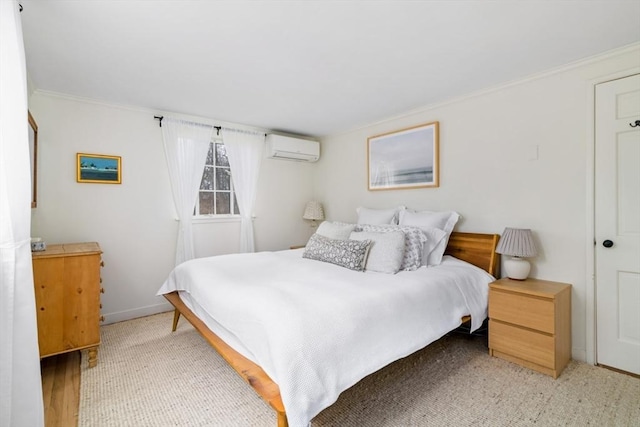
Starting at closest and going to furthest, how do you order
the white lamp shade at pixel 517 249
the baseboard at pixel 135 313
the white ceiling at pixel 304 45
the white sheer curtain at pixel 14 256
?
the white sheer curtain at pixel 14 256, the white ceiling at pixel 304 45, the white lamp shade at pixel 517 249, the baseboard at pixel 135 313

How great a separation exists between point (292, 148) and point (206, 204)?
1.40 meters

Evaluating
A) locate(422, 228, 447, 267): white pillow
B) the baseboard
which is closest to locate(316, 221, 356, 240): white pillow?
locate(422, 228, 447, 267): white pillow

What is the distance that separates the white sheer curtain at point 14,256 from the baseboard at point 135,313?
6.62 feet

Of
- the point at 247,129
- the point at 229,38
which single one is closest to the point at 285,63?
the point at 229,38

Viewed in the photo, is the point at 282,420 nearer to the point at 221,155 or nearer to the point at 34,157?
the point at 34,157

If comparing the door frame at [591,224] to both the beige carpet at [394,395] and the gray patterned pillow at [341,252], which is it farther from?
the gray patterned pillow at [341,252]

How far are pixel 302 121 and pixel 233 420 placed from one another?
321 cm

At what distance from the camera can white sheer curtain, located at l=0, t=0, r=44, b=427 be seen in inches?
47.7

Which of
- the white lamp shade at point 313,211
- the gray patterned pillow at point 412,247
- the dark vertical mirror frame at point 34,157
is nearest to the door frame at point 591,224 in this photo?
the gray patterned pillow at point 412,247

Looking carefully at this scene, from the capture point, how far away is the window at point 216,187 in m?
3.77

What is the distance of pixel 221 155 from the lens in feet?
12.8

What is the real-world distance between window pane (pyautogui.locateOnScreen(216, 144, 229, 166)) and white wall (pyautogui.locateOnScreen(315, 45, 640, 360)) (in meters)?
2.42

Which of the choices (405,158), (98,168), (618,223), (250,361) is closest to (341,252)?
(250,361)

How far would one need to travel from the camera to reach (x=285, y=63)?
2275 millimetres
